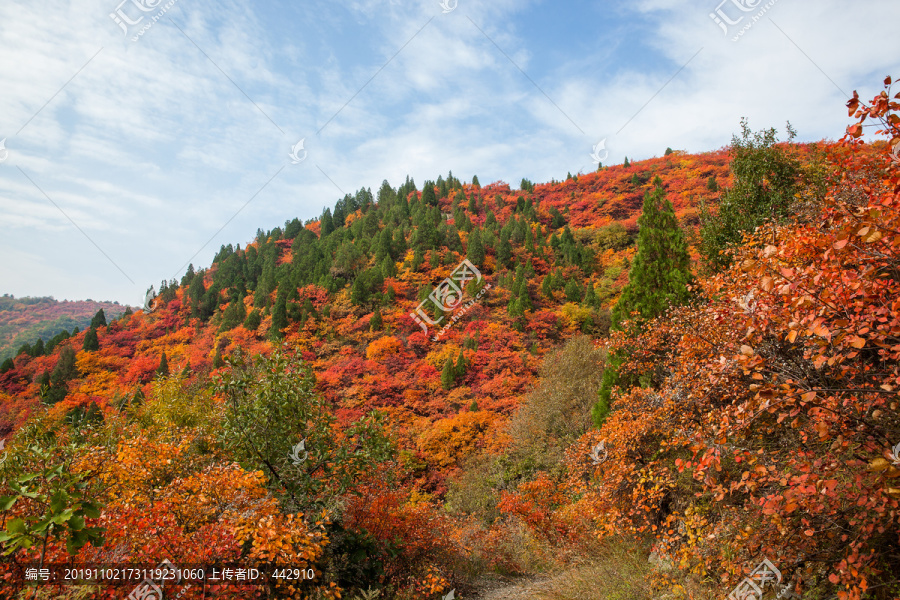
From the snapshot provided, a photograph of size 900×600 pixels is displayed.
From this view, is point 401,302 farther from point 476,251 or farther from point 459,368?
point 459,368

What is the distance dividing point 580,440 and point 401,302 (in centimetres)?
3262

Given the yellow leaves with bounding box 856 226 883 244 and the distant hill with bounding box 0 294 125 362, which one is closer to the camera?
the yellow leaves with bounding box 856 226 883 244

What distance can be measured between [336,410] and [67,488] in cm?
2647

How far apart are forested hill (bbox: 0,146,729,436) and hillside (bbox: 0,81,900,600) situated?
0.41 metres

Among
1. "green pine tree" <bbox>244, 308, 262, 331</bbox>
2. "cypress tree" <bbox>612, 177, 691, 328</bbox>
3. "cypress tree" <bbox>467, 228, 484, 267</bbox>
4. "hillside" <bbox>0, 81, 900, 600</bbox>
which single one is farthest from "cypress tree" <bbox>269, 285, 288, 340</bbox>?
"cypress tree" <bbox>612, 177, 691, 328</bbox>

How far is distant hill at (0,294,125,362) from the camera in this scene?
73625 millimetres

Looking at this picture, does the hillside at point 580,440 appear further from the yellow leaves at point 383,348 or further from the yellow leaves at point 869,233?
the yellow leaves at point 383,348

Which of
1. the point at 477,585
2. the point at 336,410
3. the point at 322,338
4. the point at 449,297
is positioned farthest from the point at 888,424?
the point at 322,338

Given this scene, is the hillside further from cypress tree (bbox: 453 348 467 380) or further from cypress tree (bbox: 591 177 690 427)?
cypress tree (bbox: 453 348 467 380)

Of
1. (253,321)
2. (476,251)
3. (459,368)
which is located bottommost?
(459,368)

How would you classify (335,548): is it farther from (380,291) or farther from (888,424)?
(380,291)

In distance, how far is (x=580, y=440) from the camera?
11.0 metres

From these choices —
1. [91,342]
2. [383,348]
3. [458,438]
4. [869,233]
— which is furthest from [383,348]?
[869,233]

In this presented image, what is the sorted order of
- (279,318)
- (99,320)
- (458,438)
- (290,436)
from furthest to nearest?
(99,320) < (279,318) < (458,438) < (290,436)
